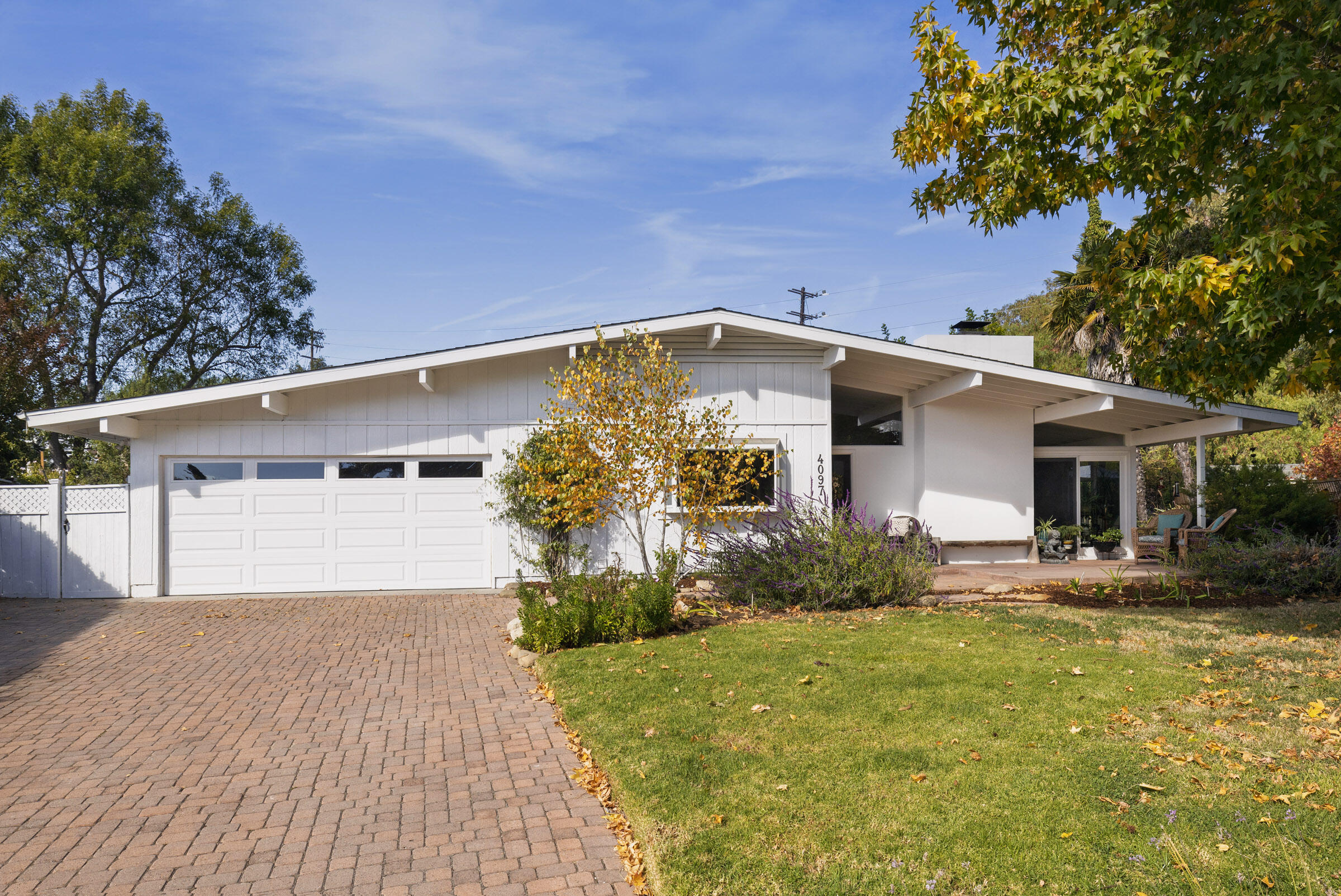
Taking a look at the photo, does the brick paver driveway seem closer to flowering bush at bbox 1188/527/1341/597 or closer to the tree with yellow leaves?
the tree with yellow leaves

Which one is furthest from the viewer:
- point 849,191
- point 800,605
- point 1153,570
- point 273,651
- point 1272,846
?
point 849,191

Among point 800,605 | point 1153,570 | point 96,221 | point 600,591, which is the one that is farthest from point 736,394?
point 96,221

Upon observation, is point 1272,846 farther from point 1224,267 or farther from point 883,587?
point 883,587

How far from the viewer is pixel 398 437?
43.0 ft

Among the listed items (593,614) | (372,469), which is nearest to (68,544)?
(372,469)

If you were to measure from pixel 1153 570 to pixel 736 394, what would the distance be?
7.12m

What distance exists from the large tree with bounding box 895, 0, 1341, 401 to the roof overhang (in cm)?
465

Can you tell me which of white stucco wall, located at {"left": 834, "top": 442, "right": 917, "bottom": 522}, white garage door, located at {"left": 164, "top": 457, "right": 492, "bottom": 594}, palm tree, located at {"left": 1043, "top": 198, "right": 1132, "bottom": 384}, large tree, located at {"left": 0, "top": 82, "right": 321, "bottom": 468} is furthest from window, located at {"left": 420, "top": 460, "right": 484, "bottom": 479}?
large tree, located at {"left": 0, "top": 82, "right": 321, "bottom": 468}

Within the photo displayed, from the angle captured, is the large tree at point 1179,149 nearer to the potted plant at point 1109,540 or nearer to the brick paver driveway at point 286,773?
the brick paver driveway at point 286,773

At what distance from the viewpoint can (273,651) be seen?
8859 millimetres

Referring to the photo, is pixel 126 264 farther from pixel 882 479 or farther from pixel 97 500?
pixel 882 479

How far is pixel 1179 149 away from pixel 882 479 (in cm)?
933

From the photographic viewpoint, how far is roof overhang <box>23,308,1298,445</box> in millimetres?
12266

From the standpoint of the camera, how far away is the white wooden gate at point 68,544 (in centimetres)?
1274
